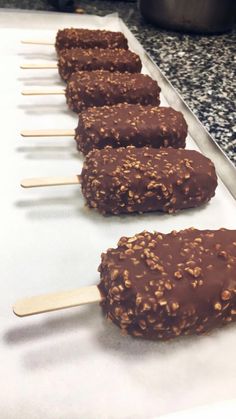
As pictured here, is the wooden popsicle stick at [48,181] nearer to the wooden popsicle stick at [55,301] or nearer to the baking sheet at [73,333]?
the baking sheet at [73,333]

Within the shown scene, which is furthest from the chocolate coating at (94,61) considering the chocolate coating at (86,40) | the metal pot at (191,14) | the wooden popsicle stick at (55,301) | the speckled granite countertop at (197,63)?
the wooden popsicle stick at (55,301)

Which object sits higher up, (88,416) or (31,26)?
(31,26)

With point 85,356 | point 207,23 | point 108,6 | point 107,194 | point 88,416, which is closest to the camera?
point 88,416

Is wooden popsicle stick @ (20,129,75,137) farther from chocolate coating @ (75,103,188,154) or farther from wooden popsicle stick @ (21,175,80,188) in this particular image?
wooden popsicle stick @ (21,175,80,188)

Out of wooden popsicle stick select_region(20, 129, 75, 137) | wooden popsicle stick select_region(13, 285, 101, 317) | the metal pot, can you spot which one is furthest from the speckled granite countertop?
wooden popsicle stick select_region(13, 285, 101, 317)

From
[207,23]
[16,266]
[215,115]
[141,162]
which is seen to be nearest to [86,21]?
[207,23]

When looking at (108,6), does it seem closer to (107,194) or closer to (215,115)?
(215,115)
